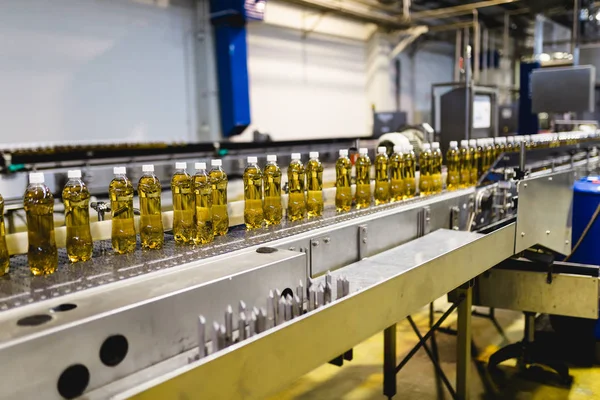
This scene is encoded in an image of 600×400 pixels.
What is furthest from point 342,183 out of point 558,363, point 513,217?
point 558,363

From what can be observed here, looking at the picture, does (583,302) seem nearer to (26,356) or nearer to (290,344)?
(290,344)

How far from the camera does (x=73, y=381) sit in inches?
37.7

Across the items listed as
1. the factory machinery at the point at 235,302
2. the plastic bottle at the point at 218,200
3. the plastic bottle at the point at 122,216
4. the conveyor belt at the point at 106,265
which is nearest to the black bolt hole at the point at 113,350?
the factory machinery at the point at 235,302

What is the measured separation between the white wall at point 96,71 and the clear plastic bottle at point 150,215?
290 cm

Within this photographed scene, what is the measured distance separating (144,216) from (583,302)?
2.09m

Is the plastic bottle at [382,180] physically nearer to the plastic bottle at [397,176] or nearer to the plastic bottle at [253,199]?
the plastic bottle at [397,176]

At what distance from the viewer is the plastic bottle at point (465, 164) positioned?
2871 millimetres

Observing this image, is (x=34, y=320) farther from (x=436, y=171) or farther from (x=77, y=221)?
(x=436, y=171)

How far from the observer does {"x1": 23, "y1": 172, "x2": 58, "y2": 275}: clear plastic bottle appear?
4.47 ft

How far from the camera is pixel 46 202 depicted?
4.66 ft

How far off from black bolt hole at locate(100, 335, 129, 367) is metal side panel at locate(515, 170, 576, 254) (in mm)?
1868

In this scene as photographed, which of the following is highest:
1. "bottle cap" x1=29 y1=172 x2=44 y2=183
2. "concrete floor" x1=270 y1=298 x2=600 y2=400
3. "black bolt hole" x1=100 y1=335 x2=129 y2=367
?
"bottle cap" x1=29 y1=172 x2=44 y2=183

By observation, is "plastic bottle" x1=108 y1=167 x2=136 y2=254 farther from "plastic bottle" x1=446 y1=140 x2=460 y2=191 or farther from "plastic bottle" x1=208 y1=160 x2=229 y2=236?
"plastic bottle" x1=446 y1=140 x2=460 y2=191

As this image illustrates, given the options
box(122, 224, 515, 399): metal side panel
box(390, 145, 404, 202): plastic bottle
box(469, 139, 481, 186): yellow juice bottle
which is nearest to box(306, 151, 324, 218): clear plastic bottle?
box(122, 224, 515, 399): metal side panel
